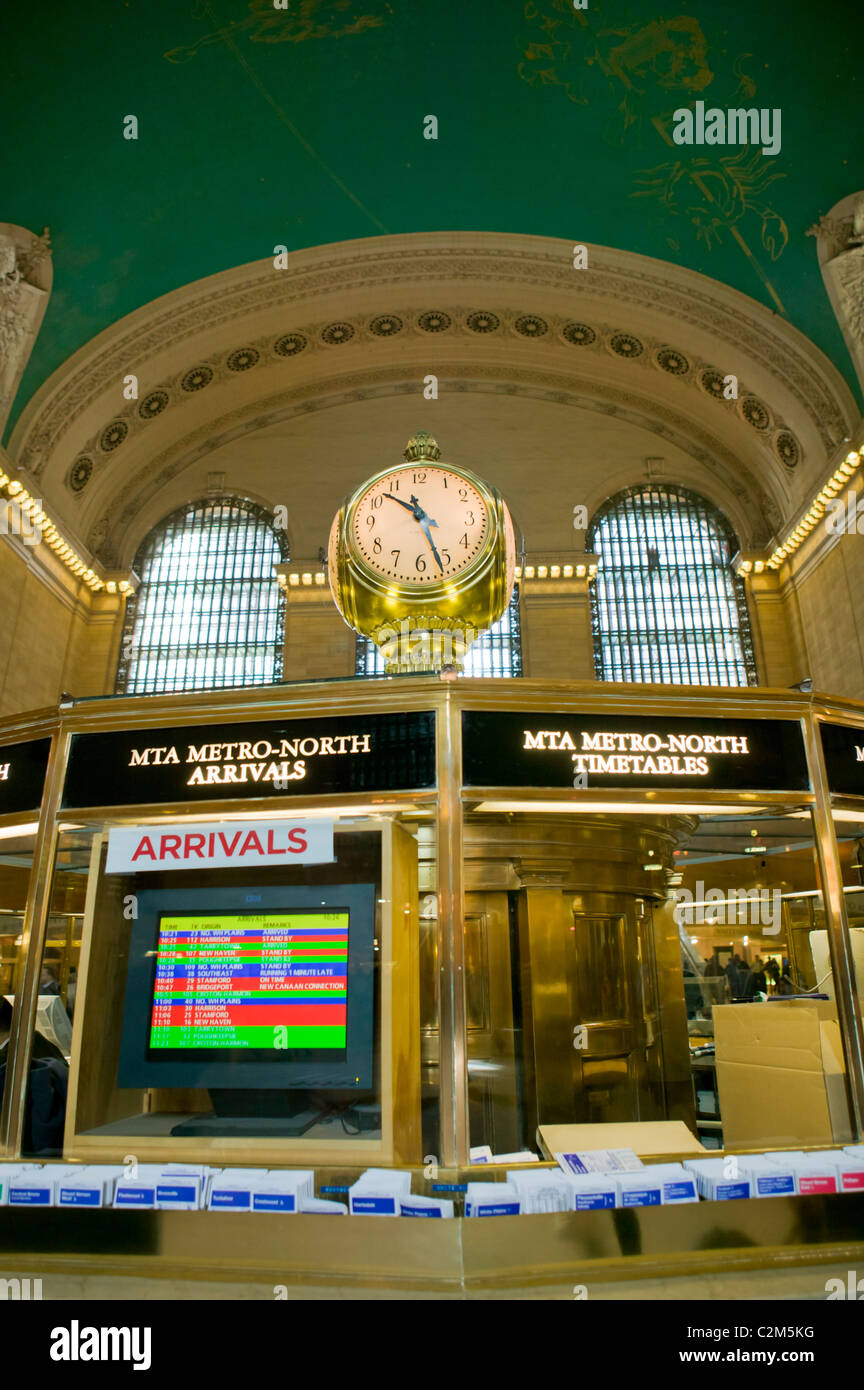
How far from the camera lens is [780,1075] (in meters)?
2.81

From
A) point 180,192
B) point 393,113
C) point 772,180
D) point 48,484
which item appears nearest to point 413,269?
point 393,113

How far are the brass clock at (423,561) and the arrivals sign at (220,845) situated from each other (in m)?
1.04

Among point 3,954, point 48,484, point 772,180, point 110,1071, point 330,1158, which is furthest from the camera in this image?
point 48,484

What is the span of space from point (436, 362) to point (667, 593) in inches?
319

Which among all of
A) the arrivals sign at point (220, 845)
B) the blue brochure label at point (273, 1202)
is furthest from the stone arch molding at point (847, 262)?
the blue brochure label at point (273, 1202)

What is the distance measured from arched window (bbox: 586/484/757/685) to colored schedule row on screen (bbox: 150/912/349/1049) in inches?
615

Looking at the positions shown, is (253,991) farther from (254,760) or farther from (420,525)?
(420,525)

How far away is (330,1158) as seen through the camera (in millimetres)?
2369

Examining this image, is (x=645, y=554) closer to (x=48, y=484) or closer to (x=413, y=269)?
(x=413, y=269)

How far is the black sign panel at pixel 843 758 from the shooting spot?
2729 mm

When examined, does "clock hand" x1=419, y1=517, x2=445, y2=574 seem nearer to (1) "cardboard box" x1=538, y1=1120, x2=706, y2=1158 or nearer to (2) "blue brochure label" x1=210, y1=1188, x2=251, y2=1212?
(1) "cardboard box" x1=538, y1=1120, x2=706, y2=1158

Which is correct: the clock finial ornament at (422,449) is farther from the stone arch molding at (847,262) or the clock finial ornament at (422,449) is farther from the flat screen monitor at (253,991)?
the stone arch molding at (847,262)

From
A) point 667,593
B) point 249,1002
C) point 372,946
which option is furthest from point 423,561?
point 667,593

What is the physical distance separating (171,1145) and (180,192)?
55.3 feet
